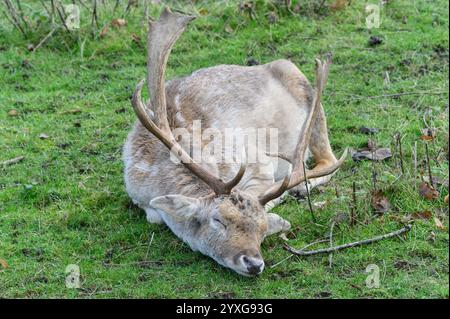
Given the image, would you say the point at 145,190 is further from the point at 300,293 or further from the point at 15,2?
the point at 15,2

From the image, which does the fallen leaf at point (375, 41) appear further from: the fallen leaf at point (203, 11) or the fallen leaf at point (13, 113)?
the fallen leaf at point (13, 113)

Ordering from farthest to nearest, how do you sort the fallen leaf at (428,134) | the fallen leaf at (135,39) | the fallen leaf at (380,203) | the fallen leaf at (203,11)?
1. the fallen leaf at (203,11)
2. the fallen leaf at (135,39)
3. the fallen leaf at (428,134)
4. the fallen leaf at (380,203)

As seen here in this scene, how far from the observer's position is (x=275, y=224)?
21.9ft

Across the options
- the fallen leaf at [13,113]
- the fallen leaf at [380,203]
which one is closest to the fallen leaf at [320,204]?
the fallen leaf at [380,203]

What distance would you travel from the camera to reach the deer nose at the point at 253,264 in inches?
239

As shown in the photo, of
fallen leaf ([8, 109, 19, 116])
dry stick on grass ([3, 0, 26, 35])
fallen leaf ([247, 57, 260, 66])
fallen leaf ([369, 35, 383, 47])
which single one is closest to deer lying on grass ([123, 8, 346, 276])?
fallen leaf ([247, 57, 260, 66])

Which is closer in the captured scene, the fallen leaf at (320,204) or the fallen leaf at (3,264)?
the fallen leaf at (3,264)

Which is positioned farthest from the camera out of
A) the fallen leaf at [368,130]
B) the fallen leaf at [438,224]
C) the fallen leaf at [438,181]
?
the fallen leaf at [368,130]

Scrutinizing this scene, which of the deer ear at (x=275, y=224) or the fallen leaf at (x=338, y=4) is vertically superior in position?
the fallen leaf at (x=338, y=4)

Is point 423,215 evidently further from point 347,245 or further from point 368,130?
point 368,130

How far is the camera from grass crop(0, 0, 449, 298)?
633cm

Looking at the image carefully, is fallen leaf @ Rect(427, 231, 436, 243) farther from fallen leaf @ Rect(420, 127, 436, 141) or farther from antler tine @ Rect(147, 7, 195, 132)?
antler tine @ Rect(147, 7, 195, 132)

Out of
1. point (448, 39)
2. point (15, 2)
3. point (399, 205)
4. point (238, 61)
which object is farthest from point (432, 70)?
point (15, 2)

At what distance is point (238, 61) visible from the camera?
32.9 ft
